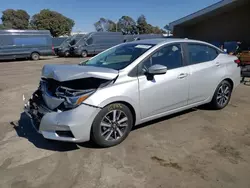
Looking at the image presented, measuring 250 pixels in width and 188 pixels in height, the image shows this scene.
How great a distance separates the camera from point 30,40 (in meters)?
18.8

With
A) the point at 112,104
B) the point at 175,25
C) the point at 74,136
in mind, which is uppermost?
the point at 175,25

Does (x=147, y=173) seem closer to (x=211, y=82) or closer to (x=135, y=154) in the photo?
(x=135, y=154)

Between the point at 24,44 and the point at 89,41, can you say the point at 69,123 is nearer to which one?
the point at 24,44

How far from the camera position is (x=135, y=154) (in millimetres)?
3223

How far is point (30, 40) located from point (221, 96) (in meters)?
17.6

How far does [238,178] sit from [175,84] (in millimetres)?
1770

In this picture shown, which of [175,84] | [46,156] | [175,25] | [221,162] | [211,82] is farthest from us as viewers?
[175,25]

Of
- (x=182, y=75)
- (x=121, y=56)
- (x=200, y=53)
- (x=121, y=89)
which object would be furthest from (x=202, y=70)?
(x=121, y=89)

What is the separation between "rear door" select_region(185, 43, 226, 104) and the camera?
4.25m

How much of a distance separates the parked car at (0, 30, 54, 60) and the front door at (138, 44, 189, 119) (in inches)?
682

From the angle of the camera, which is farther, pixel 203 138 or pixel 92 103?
pixel 203 138

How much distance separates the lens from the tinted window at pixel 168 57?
378 centimetres

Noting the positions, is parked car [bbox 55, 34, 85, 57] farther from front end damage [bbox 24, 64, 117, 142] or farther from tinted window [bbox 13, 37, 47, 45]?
front end damage [bbox 24, 64, 117, 142]

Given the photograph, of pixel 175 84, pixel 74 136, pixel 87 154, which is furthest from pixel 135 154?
pixel 175 84
